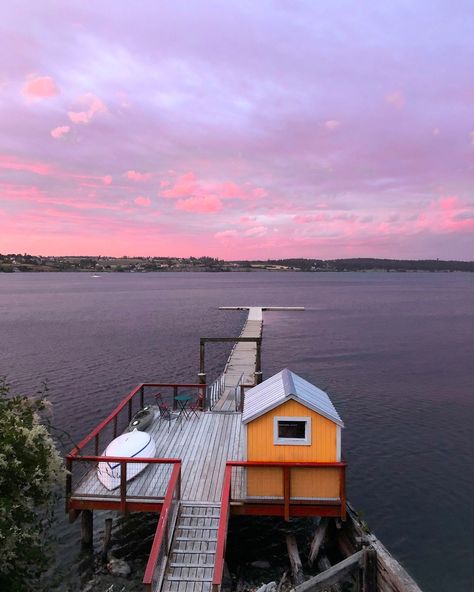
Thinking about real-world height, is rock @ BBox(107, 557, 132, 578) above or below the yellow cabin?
below

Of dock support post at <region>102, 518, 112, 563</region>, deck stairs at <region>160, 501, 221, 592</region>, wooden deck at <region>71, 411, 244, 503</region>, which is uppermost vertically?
wooden deck at <region>71, 411, 244, 503</region>

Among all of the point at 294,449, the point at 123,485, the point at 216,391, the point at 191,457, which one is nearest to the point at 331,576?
the point at 294,449

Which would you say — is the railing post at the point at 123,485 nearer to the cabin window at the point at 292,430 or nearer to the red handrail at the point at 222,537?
the red handrail at the point at 222,537

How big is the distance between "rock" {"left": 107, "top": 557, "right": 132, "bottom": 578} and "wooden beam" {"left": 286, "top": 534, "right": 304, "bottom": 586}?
4389 millimetres

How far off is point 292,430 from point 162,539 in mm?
4218

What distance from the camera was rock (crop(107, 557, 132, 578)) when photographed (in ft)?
44.0

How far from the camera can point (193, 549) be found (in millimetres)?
10984

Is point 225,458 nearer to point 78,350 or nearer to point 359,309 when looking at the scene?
point 78,350

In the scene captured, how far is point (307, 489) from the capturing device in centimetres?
1258

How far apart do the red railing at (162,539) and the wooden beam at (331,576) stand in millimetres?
2908

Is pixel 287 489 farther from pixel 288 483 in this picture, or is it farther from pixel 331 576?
pixel 331 576

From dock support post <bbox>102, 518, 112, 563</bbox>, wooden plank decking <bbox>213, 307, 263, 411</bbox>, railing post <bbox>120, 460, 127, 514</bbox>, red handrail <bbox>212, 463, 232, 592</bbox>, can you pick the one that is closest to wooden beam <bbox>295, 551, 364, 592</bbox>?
red handrail <bbox>212, 463, 232, 592</bbox>

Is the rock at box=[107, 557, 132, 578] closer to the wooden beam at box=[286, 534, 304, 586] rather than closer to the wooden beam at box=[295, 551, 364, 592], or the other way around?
the wooden beam at box=[286, 534, 304, 586]

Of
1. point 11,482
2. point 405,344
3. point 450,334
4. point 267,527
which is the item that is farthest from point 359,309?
point 11,482
